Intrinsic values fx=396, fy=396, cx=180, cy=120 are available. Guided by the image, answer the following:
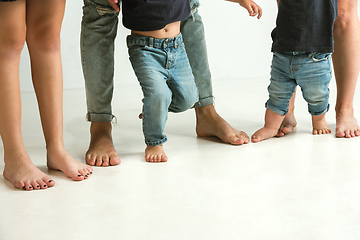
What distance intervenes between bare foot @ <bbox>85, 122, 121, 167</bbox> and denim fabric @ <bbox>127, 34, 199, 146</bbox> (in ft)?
0.46

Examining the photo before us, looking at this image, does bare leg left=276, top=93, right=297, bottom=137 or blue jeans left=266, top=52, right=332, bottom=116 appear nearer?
blue jeans left=266, top=52, right=332, bottom=116

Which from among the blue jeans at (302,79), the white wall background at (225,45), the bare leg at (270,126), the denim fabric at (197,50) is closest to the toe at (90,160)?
the denim fabric at (197,50)

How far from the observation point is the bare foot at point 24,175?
1.23 metres

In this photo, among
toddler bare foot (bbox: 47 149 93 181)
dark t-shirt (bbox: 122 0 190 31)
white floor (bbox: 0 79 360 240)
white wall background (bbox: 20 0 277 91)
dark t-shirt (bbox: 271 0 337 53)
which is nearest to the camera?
white floor (bbox: 0 79 360 240)

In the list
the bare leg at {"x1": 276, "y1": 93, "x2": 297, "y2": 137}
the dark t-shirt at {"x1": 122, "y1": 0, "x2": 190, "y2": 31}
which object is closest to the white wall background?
the bare leg at {"x1": 276, "y1": 93, "x2": 297, "y2": 137}

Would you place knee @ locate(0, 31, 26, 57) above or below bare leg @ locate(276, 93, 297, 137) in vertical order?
above

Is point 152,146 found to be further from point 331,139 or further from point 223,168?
point 331,139

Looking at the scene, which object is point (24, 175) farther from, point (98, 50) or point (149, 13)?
point (149, 13)

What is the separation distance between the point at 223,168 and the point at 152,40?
0.53 metres

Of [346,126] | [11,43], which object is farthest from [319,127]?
[11,43]

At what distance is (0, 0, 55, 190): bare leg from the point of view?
116cm

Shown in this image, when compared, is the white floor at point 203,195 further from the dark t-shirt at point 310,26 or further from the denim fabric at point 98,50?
the dark t-shirt at point 310,26

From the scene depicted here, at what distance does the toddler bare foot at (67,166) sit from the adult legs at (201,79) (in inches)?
22.5

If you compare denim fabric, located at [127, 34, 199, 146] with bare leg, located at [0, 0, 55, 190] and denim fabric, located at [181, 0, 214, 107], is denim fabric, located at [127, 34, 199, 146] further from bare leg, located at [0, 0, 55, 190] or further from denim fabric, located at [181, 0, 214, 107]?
bare leg, located at [0, 0, 55, 190]
